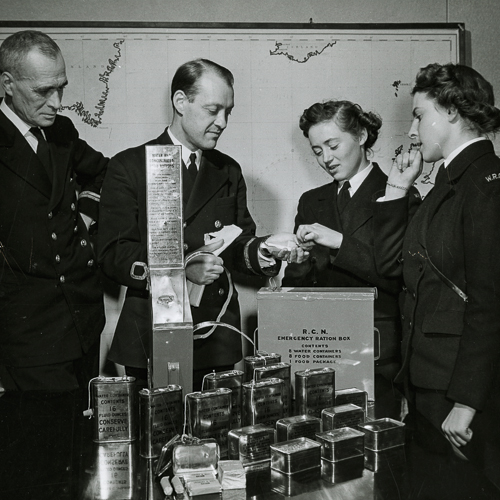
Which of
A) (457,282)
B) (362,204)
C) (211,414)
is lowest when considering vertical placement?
(211,414)

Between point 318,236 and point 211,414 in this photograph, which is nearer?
Result: point 211,414

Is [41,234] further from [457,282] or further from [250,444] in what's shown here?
[457,282]

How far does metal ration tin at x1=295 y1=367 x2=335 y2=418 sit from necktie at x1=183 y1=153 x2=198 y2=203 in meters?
0.79

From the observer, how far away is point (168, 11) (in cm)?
201

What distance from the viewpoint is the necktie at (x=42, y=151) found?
6.10 ft

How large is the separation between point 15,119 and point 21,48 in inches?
8.7

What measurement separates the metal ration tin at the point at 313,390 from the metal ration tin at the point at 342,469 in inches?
9.0

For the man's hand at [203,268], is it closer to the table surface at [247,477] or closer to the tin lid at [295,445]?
the table surface at [247,477]

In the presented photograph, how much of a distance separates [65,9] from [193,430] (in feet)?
4.91

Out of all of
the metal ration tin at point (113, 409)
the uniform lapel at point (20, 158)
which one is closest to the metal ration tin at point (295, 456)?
the metal ration tin at point (113, 409)

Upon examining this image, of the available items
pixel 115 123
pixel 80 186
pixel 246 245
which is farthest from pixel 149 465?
pixel 115 123

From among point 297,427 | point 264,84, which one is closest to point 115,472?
point 297,427

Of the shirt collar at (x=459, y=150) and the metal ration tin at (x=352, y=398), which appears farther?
the shirt collar at (x=459, y=150)

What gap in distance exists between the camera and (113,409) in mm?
1266
